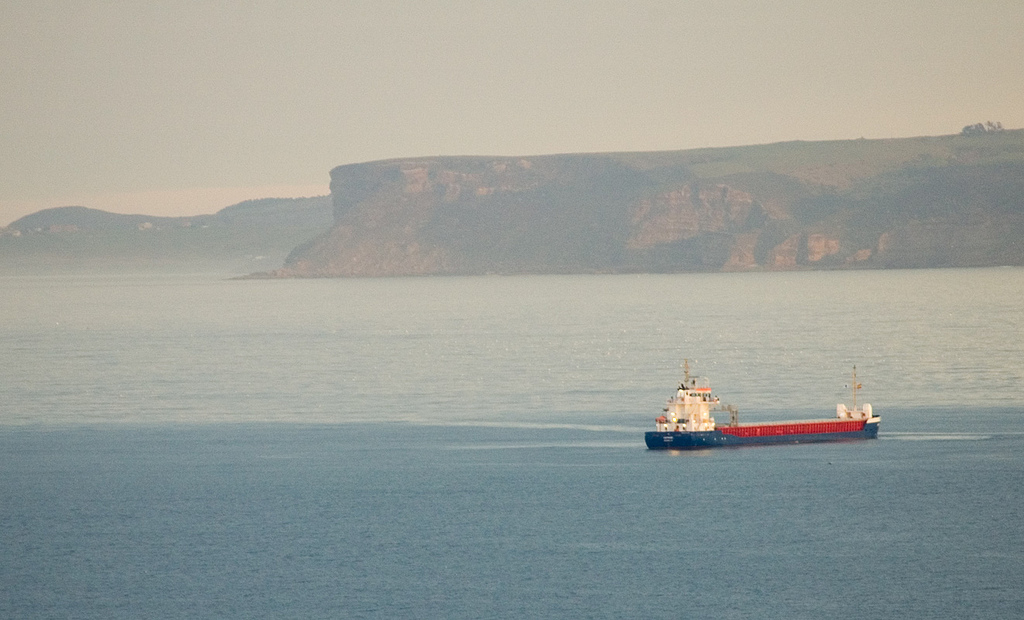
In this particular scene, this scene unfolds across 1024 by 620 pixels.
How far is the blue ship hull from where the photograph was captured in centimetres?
9725

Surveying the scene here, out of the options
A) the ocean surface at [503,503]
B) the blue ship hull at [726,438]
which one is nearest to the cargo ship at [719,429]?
the blue ship hull at [726,438]

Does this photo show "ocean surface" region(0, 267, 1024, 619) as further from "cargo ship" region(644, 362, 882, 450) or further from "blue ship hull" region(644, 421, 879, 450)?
"cargo ship" region(644, 362, 882, 450)

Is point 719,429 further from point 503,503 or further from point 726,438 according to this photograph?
point 503,503

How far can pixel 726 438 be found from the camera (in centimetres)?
9900

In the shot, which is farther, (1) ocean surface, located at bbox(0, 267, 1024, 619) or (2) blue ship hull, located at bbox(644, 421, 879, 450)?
(2) blue ship hull, located at bbox(644, 421, 879, 450)

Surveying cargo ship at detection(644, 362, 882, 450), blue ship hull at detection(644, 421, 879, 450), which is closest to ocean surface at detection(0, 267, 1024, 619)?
blue ship hull at detection(644, 421, 879, 450)

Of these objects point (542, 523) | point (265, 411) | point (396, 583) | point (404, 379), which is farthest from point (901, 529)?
point (404, 379)

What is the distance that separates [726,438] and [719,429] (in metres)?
0.72

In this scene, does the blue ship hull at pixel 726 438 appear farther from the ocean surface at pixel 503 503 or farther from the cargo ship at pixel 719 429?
the ocean surface at pixel 503 503

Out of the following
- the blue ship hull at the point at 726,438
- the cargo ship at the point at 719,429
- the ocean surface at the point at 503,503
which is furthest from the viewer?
the cargo ship at the point at 719,429

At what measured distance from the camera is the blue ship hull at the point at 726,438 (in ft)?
319

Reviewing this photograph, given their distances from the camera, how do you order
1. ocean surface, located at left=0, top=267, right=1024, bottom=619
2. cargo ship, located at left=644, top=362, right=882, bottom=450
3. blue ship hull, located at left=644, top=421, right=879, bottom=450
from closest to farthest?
1. ocean surface, located at left=0, top=267, right=1024, bottom=619
2. blue ship hull, located at left=644, top=421, right=879, bottom=450
3. cargo ship, located at left=644, top=362, right=882, bottom=450

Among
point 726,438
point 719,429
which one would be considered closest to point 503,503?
point 719,429

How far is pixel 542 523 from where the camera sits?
75.8 m
